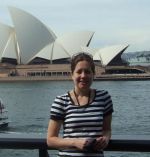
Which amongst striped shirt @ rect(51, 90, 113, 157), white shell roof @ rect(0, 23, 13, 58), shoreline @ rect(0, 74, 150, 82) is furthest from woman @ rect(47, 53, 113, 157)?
shoreline @ rect(0, 74, 150, 82)

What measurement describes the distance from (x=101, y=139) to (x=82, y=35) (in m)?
→ 46.4

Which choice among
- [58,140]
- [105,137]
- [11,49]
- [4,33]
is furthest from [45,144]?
[11,49]

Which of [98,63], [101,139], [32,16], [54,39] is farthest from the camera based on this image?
[98,63]

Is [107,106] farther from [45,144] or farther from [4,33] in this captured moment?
[4,33]

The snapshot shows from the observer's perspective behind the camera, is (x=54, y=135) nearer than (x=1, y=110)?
Yes

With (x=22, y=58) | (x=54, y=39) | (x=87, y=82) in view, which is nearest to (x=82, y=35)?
(x=54, y=39)

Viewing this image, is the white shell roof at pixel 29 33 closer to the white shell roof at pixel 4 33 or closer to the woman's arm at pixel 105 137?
the white shell roof at pixel 4 33

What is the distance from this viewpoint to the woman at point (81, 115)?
57.6 inches

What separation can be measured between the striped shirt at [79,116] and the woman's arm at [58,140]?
0.07ft

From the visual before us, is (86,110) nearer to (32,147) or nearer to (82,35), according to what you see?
(32,147)

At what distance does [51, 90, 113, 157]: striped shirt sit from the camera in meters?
1.50

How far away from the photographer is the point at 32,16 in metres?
45.0

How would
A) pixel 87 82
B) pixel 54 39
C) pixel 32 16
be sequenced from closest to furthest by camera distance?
pixel 87 82, pixel 32 16, pixel 54 39

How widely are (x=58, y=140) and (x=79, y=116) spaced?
0.31 feet
